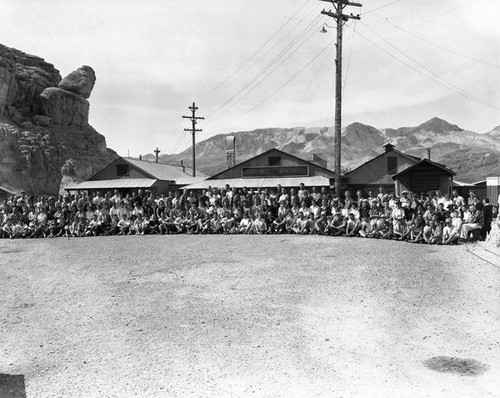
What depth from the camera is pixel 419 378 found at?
16.6ft

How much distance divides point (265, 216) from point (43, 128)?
202 feet

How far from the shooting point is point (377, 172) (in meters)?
31.9

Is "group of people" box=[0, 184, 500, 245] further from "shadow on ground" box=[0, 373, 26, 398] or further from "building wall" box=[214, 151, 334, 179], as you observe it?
"shadow on ground" box=[0, 373, 26, 398]

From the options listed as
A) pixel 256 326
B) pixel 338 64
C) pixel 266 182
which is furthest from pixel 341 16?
pixel 256 326

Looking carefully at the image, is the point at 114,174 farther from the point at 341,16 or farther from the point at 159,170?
the point at 341,16

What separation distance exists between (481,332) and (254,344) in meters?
3.14

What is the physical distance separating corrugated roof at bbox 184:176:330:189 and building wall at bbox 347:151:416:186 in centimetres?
241

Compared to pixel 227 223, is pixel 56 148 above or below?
above

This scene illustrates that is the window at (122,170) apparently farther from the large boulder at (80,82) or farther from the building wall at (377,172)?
the large boulder at (80,82)

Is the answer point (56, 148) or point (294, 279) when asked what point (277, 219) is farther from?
point (56, 148)

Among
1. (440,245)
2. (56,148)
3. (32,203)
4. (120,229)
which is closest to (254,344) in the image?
(440,245)

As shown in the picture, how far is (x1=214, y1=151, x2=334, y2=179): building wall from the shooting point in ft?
106

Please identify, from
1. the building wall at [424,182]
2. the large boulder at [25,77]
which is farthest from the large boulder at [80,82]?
the building wall at [424,182]

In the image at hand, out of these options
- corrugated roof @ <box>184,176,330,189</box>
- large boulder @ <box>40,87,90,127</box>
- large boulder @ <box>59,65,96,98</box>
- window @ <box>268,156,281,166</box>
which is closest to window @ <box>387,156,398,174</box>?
corrugated roof @ <box>184,176,330,189</box>
